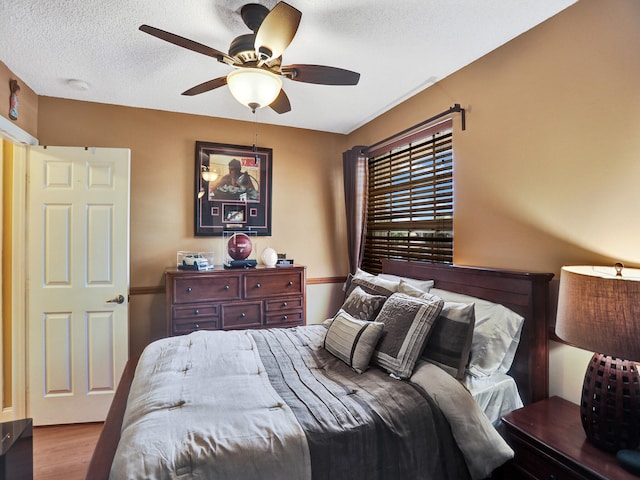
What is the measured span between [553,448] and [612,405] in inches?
11.0

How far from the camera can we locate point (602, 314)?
1222 mm

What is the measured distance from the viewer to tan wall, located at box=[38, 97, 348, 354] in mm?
3105

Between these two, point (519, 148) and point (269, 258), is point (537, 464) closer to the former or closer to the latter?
point (519, 148)

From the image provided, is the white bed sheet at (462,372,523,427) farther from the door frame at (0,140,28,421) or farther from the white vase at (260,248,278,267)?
the door frame at (0,140,28,421)

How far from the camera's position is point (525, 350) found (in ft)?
5.87

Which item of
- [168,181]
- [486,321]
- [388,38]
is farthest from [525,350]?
[168,181]

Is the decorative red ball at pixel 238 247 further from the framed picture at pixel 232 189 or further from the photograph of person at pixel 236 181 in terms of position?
the photograph of person at pixel 236 181

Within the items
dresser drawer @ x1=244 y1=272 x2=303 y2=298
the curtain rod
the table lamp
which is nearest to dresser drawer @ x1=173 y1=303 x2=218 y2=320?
dresser drawer @ x1=244 y1=272 x2=303 y2=298

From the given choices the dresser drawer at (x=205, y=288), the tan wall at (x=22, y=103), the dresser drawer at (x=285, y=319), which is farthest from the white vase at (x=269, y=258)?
the tan wall at (x=22, y=103)

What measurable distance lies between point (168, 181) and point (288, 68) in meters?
2.03

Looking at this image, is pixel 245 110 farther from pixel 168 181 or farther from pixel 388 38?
pixel 388 38

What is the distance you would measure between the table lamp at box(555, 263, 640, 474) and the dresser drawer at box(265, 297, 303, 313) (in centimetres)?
228

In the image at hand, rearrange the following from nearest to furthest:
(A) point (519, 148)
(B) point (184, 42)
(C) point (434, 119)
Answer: (B) point (184, 42)
(A) point (519, 148)
(C) point (434, 119)

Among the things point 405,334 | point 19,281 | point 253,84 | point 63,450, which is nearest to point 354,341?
point 405,334
